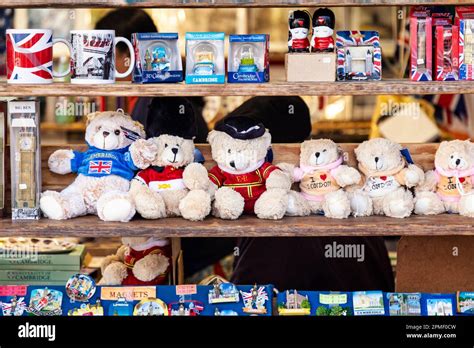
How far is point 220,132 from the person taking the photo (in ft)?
9.39

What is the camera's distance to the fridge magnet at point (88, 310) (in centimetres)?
277

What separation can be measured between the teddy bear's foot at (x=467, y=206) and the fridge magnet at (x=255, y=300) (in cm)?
67

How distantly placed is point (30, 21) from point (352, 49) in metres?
3.88

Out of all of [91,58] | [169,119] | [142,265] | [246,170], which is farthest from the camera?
[169,119]

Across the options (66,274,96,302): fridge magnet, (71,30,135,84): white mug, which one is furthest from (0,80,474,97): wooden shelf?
(66,274,96,302): fridge magnet

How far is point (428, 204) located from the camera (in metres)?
2.80

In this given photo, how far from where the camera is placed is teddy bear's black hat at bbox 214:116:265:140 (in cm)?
282

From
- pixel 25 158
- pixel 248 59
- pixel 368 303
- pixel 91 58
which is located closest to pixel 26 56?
pixel 91 58

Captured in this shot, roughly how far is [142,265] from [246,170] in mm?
488

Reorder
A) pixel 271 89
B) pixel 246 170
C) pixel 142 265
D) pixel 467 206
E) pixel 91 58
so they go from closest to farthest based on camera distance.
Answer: pixel 271 89 → pixel 91 58 → pixel 467 206 → pixel 246 170 → pixel 142 265

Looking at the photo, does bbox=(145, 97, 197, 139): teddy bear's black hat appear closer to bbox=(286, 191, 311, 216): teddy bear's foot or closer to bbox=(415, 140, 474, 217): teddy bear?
bbox=(286, 191, 311, 216): teddy bear's foot

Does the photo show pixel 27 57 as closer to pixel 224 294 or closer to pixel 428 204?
pixel 224 294

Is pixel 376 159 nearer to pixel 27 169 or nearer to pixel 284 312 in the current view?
pixel 284 312
